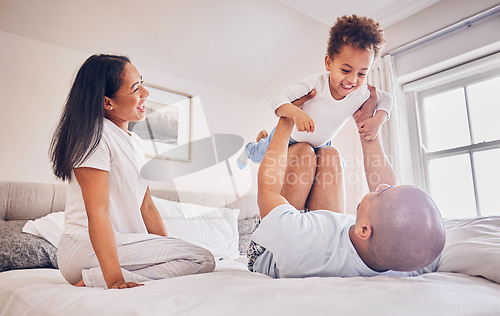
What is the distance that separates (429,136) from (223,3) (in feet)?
6.88

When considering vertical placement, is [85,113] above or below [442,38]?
below

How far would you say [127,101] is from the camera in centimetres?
114

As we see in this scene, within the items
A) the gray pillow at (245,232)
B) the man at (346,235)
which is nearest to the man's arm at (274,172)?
the man at (346,235)

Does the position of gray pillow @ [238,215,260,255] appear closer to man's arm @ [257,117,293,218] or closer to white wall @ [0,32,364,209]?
white wall @ [0,32,364,209]

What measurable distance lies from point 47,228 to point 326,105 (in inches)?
59.2

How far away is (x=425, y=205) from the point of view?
2.55ft

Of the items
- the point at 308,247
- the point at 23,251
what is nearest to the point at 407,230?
the point at 308,247

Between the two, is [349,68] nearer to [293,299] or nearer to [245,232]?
[293,299]

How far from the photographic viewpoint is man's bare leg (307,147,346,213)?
54.9 inches

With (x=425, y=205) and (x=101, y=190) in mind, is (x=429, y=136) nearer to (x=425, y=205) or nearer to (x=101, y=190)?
(x=425, y=205)

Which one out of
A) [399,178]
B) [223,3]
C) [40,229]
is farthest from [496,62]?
[40,229]

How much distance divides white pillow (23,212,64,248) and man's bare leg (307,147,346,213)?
4.16ft

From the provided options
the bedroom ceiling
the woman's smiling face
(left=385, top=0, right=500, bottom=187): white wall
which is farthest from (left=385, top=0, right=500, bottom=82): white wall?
the woman's smiling face

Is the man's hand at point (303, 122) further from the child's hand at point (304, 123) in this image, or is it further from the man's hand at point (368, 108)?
the man's hand at point (368, 108)
